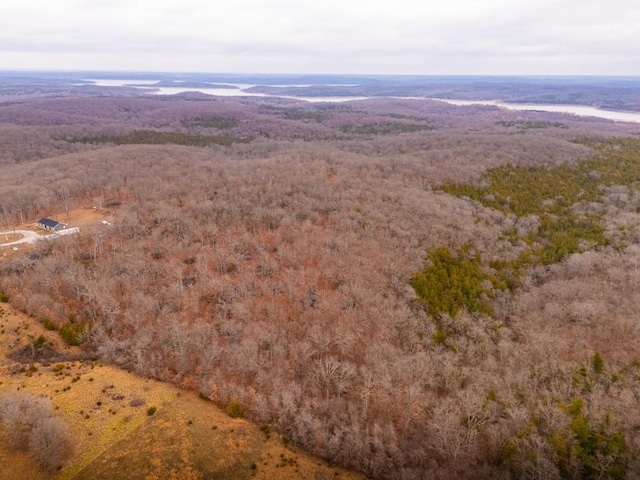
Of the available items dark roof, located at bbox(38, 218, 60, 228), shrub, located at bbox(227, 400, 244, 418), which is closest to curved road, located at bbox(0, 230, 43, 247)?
dark roof, located at bbox(38, 218, 60, 228)

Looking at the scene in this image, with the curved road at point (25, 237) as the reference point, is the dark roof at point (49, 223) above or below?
above

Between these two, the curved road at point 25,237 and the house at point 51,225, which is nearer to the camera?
the curved road at point 25,237

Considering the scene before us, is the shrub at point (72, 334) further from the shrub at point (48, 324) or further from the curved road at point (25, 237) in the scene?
the curved road at point (25, 237)

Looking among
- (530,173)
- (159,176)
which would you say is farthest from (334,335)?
(530,173)

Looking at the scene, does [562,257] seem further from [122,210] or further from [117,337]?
[122,210]

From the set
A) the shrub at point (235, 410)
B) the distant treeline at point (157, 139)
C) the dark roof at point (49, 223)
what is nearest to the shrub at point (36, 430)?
the shrub at point (235, 410)

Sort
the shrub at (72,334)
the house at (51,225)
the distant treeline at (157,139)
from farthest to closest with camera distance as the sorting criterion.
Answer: the distant treeline at (157,139), the house at (51,225), the shrub at (72,334)
